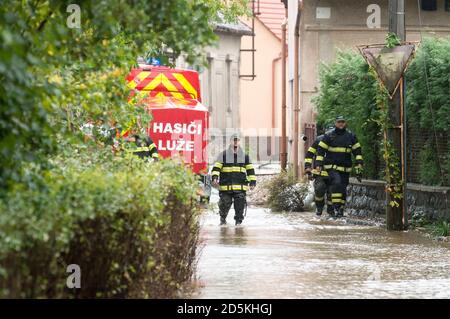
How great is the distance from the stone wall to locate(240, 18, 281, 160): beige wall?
32.4 m

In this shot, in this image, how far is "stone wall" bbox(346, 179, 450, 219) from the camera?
17.6m

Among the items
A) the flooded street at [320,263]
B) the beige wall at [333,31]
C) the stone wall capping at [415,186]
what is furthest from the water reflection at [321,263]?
the beige wall at [333,31]

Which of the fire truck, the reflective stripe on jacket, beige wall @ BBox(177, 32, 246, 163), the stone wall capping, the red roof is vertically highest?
the red roof

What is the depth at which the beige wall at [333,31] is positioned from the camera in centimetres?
2830

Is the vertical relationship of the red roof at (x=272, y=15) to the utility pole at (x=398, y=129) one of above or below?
above

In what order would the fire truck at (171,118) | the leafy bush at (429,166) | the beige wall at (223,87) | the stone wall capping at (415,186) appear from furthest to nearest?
the beige wall at (223,87) < the fire truck at (171,118) < the leafy bush at (429,166) < the stone wall capping at (415,186)

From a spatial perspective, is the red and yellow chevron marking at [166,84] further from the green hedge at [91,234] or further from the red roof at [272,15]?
the red roof at [272,15]

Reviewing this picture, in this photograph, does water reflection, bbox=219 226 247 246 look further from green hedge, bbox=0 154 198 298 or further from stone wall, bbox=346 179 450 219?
green hedge, bbox=0 154 198 298

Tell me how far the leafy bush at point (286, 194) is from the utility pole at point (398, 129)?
5.43 m

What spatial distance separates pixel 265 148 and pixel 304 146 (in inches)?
995

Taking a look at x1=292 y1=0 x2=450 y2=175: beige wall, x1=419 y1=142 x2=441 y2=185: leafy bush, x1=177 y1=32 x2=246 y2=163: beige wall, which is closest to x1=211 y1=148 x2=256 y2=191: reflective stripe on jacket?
x1=419 y1=142 x2=441 y2=185: leafy bush

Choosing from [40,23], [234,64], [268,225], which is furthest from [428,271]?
[234,64]

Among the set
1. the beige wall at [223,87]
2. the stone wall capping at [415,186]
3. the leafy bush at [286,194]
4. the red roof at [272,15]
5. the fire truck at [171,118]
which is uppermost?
the red roof at [272,15]
